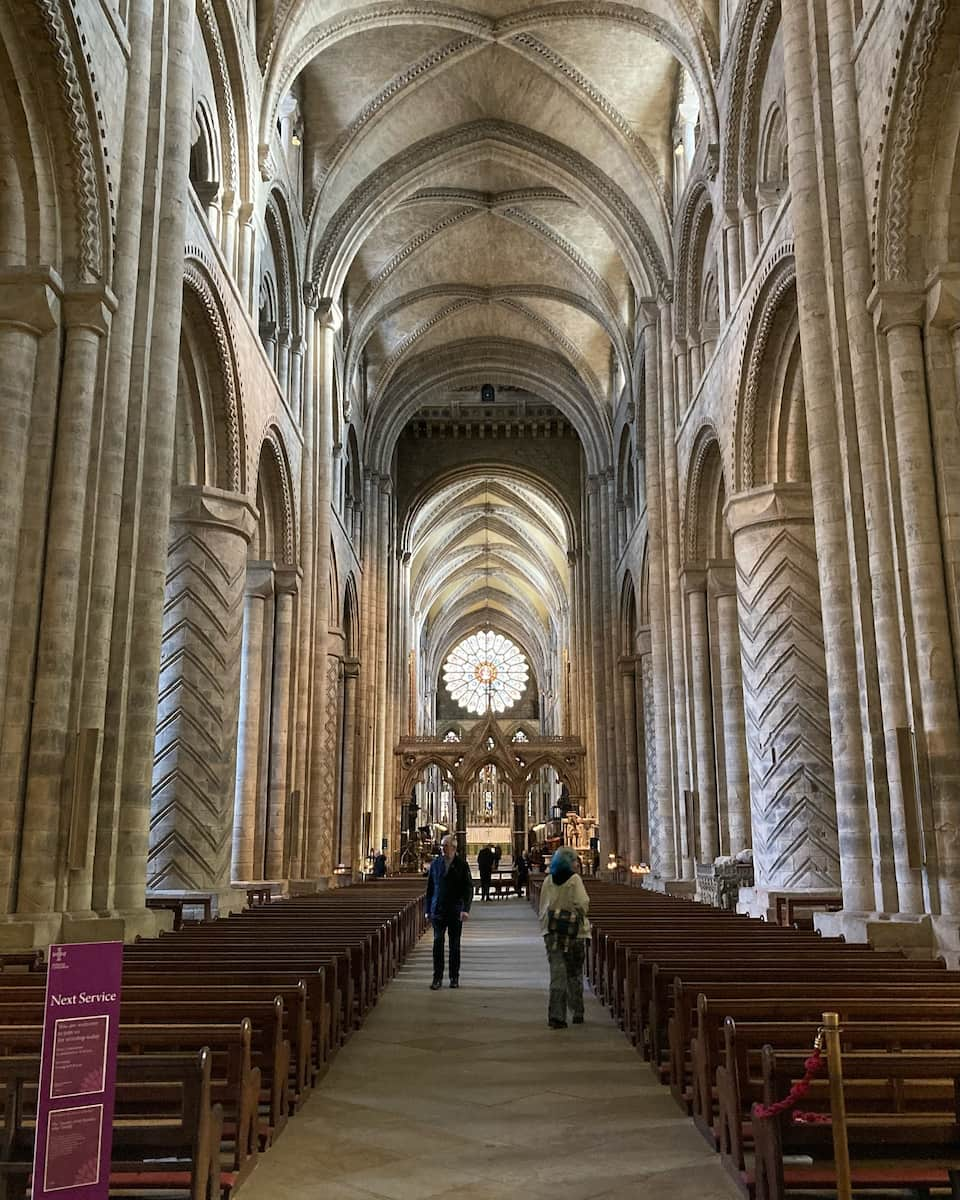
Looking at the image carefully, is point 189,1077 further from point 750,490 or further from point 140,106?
point 750,490

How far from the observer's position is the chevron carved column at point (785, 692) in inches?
499

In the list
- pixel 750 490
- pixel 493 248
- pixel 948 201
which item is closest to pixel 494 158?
pixel 493 248

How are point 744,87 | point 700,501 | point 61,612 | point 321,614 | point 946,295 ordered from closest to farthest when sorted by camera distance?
point 61,612
point 946,295
point 744,87
point 700,501
point 321,614

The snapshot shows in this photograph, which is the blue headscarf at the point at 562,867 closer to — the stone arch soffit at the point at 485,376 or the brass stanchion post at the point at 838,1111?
the brass stanchion post at the point at 838,1111

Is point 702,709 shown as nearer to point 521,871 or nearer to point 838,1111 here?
point 521,871

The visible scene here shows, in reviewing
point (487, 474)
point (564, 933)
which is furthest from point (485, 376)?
point (564, 933)

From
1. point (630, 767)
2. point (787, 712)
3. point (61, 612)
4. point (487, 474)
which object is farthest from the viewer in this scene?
point (487, 474)

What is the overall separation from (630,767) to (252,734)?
42.6 ft

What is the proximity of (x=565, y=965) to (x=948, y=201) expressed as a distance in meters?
7.33

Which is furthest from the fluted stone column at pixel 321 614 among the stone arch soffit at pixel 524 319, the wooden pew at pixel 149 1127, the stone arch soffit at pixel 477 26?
the wooden pew at pixel 149 1127

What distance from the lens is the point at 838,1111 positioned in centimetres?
330

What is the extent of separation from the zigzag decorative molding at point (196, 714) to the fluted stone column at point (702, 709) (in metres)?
8.00

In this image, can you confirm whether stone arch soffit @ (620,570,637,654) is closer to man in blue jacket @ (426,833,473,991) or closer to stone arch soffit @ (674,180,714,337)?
stone arch soffit @ (674,180,714,337)

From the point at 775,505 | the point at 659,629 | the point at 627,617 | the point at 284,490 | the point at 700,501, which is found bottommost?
the point at 659,629
